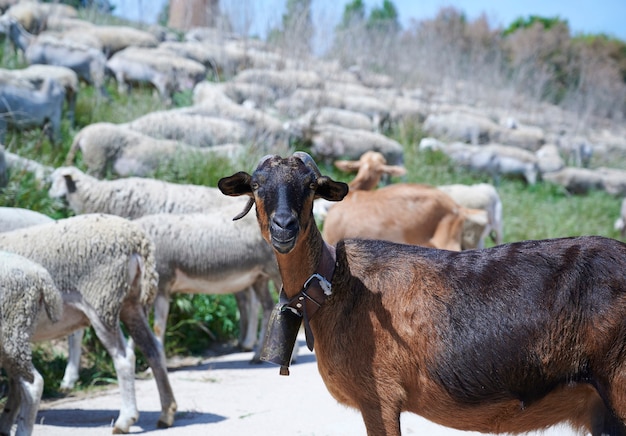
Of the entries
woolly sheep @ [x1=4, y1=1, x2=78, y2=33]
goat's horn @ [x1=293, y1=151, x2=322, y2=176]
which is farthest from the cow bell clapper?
woolly sheep @ [x1=4, y1=1, x2=78, y2=33]

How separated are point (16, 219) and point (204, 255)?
72.6 inches

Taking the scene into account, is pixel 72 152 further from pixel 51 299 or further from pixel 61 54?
pixel 51 299

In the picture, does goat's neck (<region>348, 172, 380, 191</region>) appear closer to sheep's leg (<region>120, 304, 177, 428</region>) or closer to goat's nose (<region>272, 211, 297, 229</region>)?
sheep's leg (<region>120, 304, 177, 428</region>)

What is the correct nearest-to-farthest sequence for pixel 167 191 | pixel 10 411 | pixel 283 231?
1. pixel 283 231
2. pixel 10 411
3. pixel 167 191

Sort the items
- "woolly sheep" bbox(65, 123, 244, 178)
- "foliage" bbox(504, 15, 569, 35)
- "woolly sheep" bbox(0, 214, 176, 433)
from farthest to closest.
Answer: "foliage" bbox(504, 15, 569, 35) < "woolly sheep" bbox(65, 123, 244, 178) < "woolly sheep" bbox(0, 214, 176, 433)

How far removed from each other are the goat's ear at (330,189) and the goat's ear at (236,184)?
35 centimetres

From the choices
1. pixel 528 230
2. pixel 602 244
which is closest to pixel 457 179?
pixel 528 230

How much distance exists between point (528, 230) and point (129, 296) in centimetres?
1013

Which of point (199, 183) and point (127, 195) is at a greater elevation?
point (127, 195)

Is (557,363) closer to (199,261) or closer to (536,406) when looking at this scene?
(536,406)

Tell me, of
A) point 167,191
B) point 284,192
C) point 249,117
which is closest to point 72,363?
point 167,191

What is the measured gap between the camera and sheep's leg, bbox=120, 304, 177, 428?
20.9 ft

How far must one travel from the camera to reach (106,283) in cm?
636

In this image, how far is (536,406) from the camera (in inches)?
153
